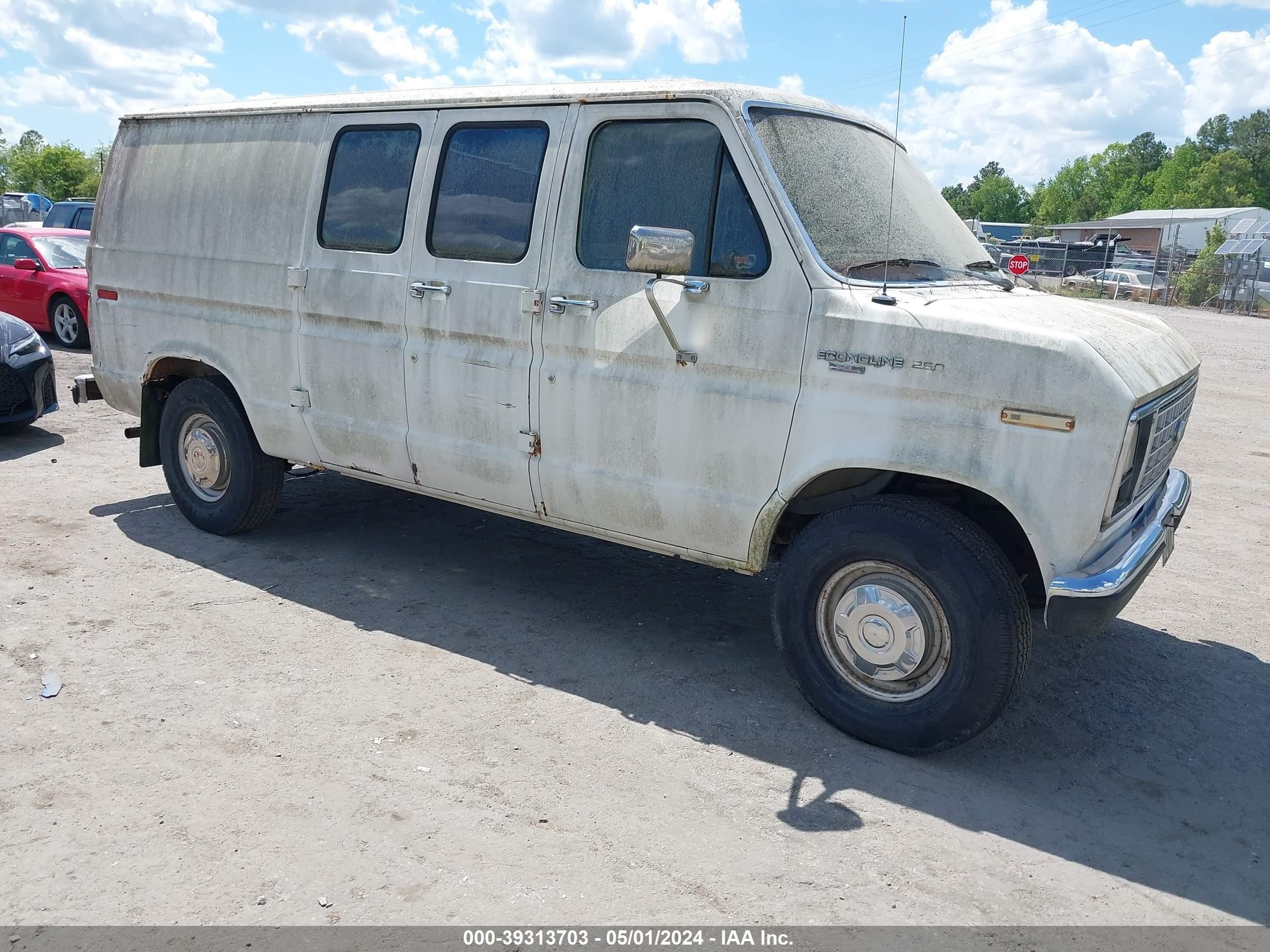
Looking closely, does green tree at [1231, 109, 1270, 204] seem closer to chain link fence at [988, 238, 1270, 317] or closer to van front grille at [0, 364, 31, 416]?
chain link fence at [988, 238, 1270, 317]

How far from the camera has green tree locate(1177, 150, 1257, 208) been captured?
89812 mm

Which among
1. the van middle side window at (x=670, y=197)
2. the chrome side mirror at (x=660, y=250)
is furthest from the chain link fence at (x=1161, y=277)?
the chrome side mirror at (x=660, y=250)

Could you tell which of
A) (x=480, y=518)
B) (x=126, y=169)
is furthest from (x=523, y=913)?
(x=126, y=169)

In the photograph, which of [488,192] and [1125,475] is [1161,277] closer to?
[488,192]

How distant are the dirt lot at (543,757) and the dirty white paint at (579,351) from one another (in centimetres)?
71

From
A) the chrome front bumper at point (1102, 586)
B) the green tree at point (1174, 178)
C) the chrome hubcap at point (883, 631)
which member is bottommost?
the chrome hubcap at point (883, 631)

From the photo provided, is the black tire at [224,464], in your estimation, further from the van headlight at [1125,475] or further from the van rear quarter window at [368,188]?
the van headlight at [1125,475]

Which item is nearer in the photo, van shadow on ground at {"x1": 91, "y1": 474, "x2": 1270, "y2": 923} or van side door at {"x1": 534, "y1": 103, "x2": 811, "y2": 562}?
van shadow on ground at {"x1": 91, "y1": 474, "x2": 1270, "y2": 923}

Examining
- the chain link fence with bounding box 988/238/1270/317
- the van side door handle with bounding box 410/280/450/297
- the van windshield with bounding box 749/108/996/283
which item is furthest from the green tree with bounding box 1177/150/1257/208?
the van side door handle with bounding box 410/280/450/297

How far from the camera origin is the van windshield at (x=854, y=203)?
4.27 m

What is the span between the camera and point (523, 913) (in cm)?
312

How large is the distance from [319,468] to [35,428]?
4822 millimetres
